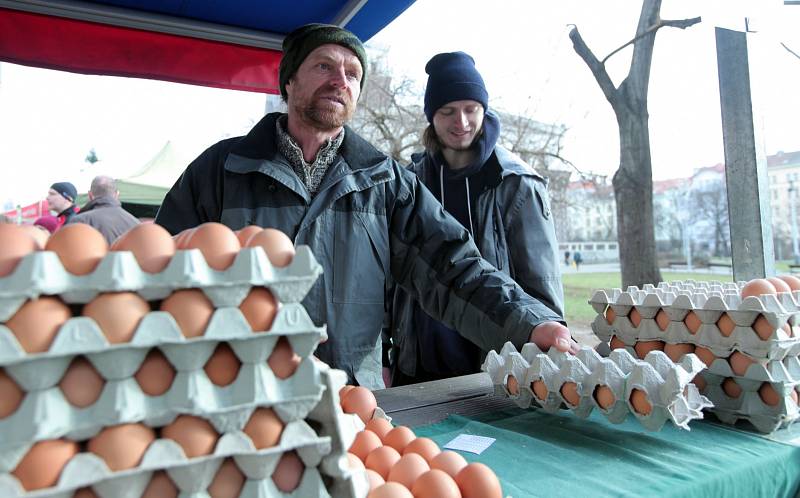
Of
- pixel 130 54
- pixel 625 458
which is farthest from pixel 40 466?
pixel 130 54

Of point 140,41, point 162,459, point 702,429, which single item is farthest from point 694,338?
point 140,41

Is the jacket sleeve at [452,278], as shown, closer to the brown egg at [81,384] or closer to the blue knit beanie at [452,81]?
the blue knit beanie at [452,81]

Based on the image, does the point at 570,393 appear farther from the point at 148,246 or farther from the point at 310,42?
the point at 310,42

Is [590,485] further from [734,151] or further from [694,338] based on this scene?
[734,151]

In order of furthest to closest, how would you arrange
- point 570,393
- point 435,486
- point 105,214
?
point 105,214, point 570,393, point 435,486

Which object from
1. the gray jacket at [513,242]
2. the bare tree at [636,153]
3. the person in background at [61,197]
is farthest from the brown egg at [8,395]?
the person in background at [61,197]

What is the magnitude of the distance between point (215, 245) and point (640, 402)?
1.19 m

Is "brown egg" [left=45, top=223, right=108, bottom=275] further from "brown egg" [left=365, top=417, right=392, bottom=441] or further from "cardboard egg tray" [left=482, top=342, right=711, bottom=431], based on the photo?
"cardboard egg tray" [left=482, top=342, right=711, bottom=431]

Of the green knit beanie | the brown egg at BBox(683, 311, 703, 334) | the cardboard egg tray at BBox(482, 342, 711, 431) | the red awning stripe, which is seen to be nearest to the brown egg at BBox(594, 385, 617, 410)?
the cardboard egg tray at BBox(482, 342, 711, 431)

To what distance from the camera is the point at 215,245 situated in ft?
2.71

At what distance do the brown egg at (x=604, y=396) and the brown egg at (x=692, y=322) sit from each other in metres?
0.44

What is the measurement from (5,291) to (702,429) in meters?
1.73

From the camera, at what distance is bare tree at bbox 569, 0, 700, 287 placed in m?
5.45

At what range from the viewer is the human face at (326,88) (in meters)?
2.14
